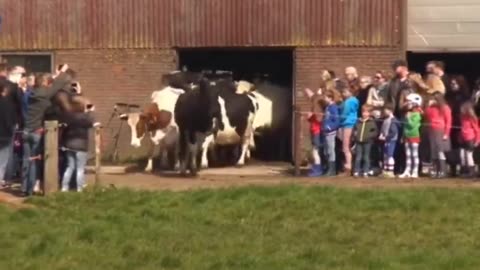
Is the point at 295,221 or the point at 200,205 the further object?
the point at 200,205

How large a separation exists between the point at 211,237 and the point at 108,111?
490 inches

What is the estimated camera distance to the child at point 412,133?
810 inches

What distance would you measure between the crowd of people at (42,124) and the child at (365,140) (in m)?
4.74

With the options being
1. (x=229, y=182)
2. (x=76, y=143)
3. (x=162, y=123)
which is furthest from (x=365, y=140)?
(x=76, y=143)

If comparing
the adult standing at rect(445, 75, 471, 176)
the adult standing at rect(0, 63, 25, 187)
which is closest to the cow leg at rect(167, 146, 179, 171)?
the adult standing at rect(0, 63, 25, 187)

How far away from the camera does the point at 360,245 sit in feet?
45.9

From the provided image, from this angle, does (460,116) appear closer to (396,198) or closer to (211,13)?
(396,198)

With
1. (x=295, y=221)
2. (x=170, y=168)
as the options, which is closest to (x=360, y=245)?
(x=295, y=221)

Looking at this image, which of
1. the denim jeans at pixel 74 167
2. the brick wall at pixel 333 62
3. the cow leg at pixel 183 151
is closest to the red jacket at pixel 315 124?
the cow leg at pixel 183 151

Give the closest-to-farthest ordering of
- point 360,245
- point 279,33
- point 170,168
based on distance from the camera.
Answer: point 360,245 < point 170,168 < point 279,33

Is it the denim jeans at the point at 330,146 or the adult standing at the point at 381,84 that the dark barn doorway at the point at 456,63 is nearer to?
the adult standing at the point at 381,84

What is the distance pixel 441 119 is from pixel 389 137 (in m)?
0.93

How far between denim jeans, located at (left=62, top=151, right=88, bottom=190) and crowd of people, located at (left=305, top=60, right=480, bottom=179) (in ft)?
15.5

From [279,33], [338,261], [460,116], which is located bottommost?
[338,261]
